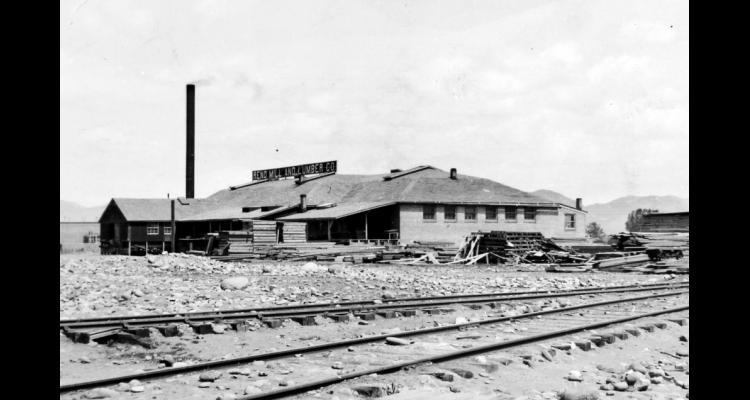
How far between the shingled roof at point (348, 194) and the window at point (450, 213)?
480 mm

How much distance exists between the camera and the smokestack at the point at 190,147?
61781 mm

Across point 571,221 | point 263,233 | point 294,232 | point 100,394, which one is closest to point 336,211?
point 294,232

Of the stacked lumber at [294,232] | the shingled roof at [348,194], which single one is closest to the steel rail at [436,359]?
the stacked lumber at [294,232]

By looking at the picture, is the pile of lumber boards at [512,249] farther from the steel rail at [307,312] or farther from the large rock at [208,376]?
the large rock at [208,376]

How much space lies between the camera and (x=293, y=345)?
32.9ft

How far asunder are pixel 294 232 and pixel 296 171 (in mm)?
25369

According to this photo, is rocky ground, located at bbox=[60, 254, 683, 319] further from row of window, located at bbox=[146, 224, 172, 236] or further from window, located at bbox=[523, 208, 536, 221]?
row of window, located at bbox=[146, 224, 172, 236]

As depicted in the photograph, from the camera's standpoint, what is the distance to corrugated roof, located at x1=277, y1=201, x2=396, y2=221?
43469 millimetres

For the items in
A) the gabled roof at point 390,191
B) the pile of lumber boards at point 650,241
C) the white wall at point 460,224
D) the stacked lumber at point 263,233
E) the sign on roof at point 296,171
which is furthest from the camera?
the sign on roof at point 296,171
